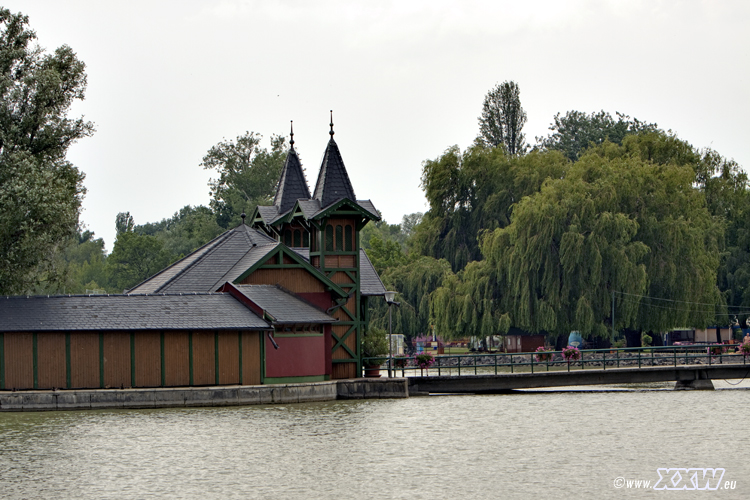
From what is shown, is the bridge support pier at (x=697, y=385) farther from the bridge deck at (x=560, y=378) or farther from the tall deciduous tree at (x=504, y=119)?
the tall deciduous tree at (x=504, y=119)

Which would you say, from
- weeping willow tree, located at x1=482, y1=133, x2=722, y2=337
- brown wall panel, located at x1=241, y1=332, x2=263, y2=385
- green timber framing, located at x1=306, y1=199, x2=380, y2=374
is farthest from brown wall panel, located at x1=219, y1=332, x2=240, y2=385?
weeping willow tree, located at x1=482, y1=133, x2=722, y2=337

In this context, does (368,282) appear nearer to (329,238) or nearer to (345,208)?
(329,238)

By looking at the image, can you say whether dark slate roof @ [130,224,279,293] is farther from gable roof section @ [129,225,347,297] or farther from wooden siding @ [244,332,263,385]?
wooden siding @ [244,332,263,385]

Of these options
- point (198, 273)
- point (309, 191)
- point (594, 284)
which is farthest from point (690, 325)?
point (198, 273)

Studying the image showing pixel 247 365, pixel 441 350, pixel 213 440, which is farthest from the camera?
pixel 441 350

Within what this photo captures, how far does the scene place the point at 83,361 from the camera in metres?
33.0

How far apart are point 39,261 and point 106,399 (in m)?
10.0

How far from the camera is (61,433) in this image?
2728 cm

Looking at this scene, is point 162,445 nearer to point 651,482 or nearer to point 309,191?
point 651,482

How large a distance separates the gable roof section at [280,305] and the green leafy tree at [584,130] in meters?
65.2

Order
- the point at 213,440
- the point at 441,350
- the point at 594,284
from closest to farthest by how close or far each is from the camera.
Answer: the point at 213,440
the point at 594,284
the point at 441,350

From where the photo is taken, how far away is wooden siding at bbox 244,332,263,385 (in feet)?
112

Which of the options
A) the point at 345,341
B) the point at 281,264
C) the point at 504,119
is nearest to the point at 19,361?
the point at 281,264

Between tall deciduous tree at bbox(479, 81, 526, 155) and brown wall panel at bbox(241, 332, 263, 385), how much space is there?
→ 2177 inches
